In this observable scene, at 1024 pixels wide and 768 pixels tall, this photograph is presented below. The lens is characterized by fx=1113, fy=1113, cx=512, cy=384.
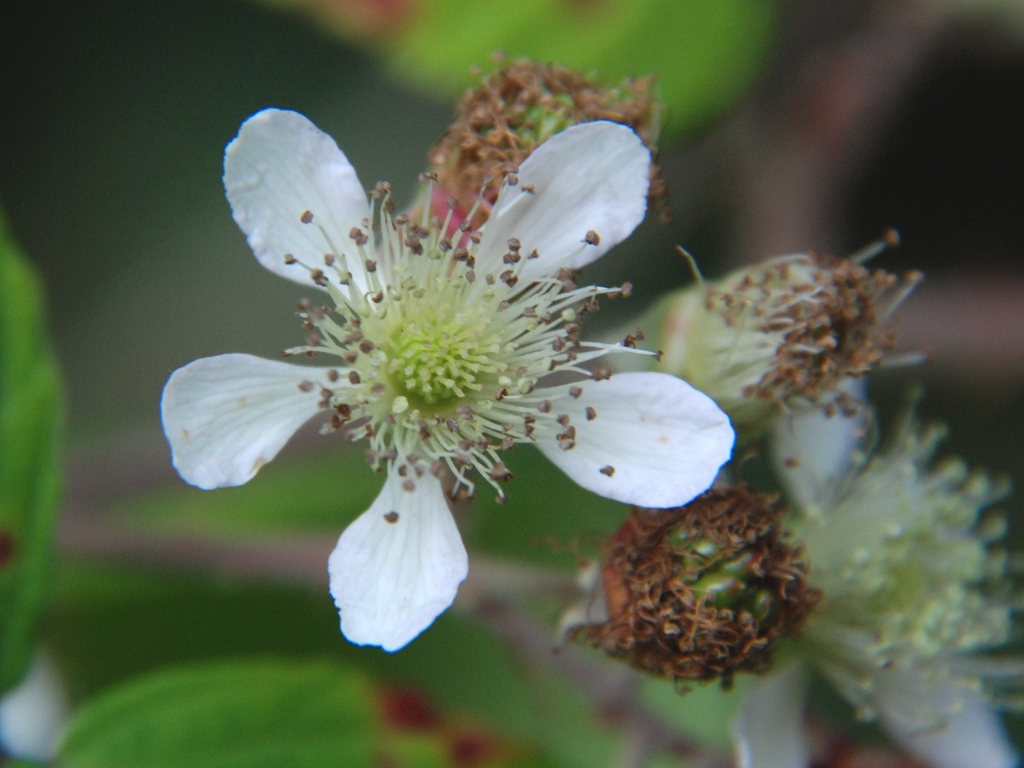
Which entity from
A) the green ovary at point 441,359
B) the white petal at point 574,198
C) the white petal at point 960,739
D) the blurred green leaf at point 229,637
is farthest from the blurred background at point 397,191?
the white petal at point 574,198

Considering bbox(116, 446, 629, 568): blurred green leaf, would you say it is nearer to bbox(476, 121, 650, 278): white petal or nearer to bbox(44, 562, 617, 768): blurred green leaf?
bbox(44, 562, 617, 768): blurred green leaf

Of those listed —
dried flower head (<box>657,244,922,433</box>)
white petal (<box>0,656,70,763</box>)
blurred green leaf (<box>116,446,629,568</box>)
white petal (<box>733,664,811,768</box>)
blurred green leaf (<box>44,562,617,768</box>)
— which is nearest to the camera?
dried flower head (<box>657,244,922,433</box>)

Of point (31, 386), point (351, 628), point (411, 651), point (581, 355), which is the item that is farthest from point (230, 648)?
point (581, 355)

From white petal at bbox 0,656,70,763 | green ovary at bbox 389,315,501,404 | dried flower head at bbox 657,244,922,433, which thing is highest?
dried flower head at bbox 657,244,922,433

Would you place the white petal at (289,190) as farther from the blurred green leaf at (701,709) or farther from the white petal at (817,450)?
the blurred green leaf at (701,709)

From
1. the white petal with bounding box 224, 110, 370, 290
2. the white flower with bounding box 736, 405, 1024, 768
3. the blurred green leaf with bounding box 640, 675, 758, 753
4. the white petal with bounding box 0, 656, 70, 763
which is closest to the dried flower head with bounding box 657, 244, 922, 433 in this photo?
the white flower with bounding box 736, 405, 1024, 768

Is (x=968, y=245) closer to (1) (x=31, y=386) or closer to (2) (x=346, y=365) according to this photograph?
(2) (x=346, y=365)
